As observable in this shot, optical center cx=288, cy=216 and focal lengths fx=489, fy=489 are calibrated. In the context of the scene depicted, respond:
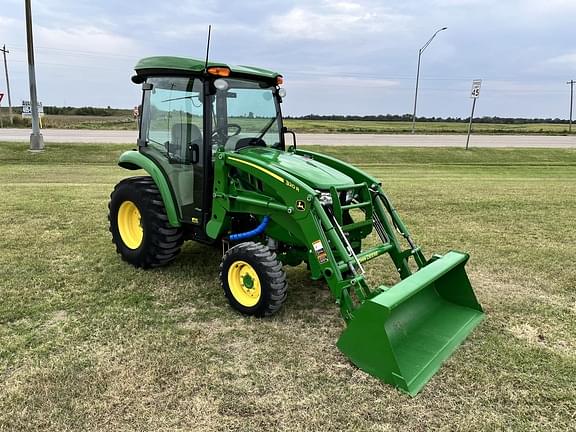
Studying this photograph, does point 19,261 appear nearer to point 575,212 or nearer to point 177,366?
point 177,366

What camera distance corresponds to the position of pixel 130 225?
546cm

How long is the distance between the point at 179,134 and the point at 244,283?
1712 mm

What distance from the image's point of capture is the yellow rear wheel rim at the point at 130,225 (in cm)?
538

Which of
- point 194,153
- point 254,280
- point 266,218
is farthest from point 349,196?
point 194,153

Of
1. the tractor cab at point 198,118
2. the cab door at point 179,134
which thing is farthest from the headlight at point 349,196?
the cab door at point 179,134

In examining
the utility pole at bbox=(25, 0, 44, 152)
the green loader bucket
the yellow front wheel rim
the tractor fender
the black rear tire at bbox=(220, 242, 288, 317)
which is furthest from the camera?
the utility pole at bbox=(25, 0, 44, 152)

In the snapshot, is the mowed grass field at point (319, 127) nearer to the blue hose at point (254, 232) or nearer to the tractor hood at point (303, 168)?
the tractor hood at point (303, 168)

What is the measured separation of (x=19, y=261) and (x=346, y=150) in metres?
16.9

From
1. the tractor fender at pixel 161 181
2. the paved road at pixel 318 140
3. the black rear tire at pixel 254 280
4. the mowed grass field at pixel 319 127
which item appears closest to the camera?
the black rear tire at pixel 254 280

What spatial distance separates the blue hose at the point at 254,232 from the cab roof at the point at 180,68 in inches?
56.1

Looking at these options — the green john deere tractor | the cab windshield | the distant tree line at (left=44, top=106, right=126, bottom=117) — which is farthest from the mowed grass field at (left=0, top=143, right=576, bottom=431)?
the distant tree line at (left=44, top=106, right=126, bottom=117)

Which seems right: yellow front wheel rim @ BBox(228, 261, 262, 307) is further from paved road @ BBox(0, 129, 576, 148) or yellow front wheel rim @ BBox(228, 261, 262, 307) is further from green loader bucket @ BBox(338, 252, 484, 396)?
paved road @ BBox(0, 129, 576, 148)

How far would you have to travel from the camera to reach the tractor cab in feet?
15.0

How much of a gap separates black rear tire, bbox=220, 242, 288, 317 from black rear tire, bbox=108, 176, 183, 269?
1.03 meters
